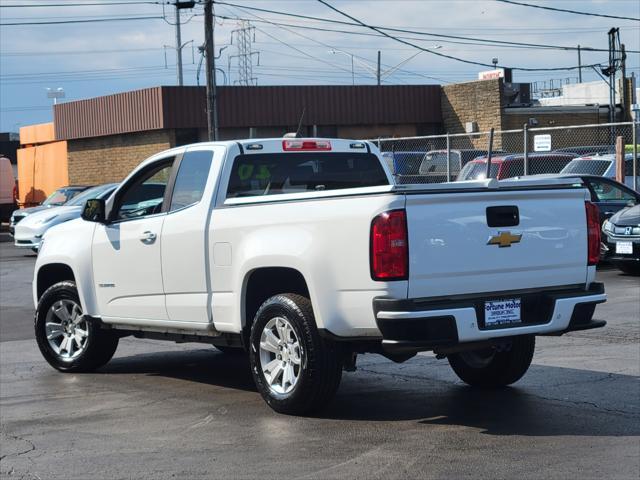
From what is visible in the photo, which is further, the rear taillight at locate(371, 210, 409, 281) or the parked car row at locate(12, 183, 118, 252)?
the parked car row at locate(12, 183, 118, 252)

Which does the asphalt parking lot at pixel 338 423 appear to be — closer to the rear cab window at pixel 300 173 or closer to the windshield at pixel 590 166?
the rear cab window at pixel 300 173

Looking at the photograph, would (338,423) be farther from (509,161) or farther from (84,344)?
(509,161)

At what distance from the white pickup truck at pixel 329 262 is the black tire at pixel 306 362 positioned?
0.03ft

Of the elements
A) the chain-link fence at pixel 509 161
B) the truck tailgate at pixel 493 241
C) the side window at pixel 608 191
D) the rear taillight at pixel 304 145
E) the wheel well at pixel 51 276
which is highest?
the chain-link fence at pixel 509 161

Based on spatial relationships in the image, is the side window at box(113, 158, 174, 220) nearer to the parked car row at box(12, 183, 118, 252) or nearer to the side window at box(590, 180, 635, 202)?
the side window at box(590, 180, 635, 202)

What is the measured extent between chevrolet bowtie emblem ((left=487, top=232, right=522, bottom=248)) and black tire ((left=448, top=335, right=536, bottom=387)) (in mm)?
1256

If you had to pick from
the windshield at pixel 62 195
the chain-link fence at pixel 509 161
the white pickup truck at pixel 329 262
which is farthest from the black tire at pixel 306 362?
the windshield at pixel 62 195

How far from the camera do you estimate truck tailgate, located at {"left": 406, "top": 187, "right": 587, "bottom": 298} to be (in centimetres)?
680

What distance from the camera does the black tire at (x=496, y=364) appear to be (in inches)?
328

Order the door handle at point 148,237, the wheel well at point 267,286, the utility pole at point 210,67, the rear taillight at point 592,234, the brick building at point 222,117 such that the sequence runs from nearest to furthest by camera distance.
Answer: the rear taillight at point 592,234 → the wheel well at point 267,286 → the door handle at point 148,237 → the utility pole at point 210,67 → the brick building at point 222,117

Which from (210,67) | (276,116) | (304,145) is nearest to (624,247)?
(304,145)

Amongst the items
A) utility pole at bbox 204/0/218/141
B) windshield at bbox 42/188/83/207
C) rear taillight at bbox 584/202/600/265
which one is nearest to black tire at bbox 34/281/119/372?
rear taillight at bbox 584/202/600/265

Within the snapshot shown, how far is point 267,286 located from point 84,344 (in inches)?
104

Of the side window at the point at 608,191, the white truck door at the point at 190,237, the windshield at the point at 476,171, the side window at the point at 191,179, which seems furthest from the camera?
the windshield at the point at 476,171
